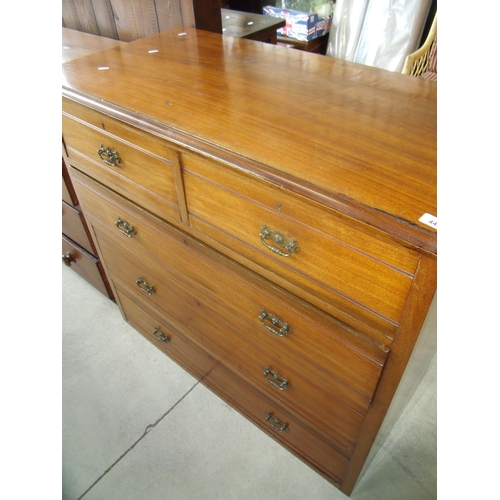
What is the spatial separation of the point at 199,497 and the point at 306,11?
2602mm

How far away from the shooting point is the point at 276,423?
1116 mm

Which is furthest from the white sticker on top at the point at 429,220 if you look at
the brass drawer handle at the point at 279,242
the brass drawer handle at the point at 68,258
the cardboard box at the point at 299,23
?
the cardboard box at the point at 299,23

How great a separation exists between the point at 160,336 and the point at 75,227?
524 mm

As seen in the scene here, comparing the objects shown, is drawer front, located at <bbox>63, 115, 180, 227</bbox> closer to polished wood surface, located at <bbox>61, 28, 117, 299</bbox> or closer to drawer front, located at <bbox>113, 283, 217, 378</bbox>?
polished wood surface, located at <bbox>61, 28, 117, 299</bbox>

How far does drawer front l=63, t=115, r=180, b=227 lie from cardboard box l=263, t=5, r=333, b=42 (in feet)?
5.89

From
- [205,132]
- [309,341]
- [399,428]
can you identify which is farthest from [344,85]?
[399,428]

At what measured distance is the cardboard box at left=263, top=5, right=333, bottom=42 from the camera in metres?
2.23

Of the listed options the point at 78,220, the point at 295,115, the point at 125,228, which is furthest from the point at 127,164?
the point at 78,220

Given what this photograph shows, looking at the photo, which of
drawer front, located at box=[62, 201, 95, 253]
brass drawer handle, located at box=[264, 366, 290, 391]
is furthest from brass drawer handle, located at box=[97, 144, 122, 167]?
brass drawer handle, located at box=[264, 366, 290, 391]

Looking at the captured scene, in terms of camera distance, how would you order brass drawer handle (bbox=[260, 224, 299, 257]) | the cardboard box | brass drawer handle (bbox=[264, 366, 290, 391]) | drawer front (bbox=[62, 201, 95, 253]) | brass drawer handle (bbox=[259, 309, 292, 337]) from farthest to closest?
1. the cardboard box
2. drawer front (bbox=[62, 201, 95, 253])
3. brass drawer handle (bbox=[264, 366, 290, 391])
4. brass drawer handle (bbox=[259, 309, 292, 337])
5. brass drawer handle (bbox=[260, 224, 299, 257])

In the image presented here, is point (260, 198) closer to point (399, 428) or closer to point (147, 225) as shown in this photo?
point (147, 225)

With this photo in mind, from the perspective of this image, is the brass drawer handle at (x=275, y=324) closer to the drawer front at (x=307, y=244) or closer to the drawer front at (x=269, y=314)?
the drawer front at (x=269, y=314)

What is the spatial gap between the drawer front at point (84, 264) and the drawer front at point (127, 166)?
59 cm

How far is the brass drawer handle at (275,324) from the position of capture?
2.57 feet
